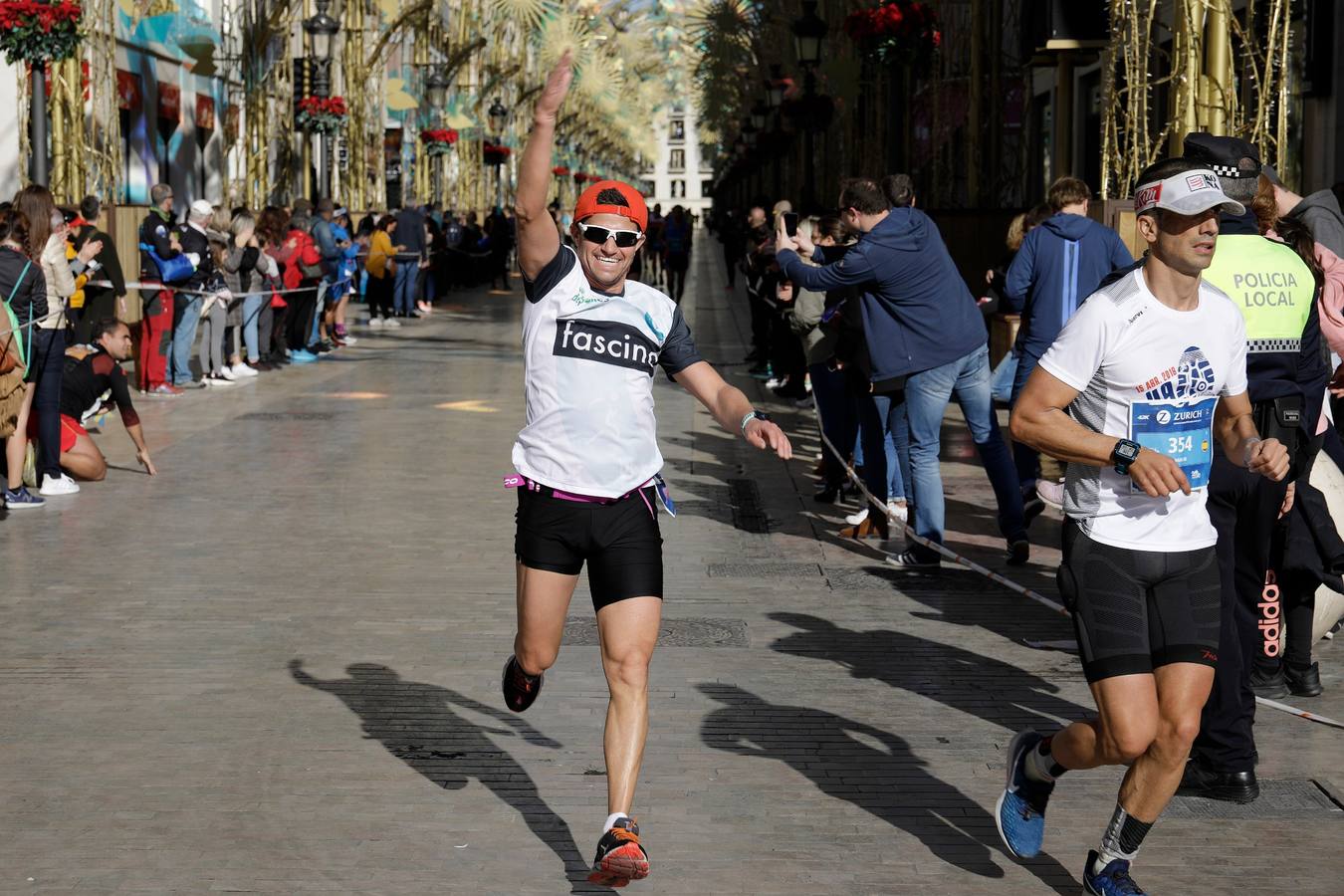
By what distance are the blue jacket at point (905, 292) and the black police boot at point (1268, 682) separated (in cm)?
302

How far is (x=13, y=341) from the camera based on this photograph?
11.0m

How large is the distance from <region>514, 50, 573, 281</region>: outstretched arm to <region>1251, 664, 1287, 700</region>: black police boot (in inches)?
135

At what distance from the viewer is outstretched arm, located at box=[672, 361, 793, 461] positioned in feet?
17.0

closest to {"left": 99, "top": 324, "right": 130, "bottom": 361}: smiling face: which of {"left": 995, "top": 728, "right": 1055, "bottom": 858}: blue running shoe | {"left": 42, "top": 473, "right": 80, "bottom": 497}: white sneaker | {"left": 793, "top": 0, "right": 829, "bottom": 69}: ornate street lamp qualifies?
{"left": 42, "top": 473, "right": 80, "bottom": 497}: white sneaker

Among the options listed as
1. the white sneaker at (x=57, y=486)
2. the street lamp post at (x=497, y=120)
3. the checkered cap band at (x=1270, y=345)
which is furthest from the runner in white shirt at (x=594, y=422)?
the street lamp post at (x=497, y=120)

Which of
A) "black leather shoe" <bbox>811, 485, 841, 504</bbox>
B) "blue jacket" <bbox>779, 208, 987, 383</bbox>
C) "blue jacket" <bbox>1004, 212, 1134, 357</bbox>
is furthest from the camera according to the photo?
"black leather shoe" <bbox>811, 485, 841, 504</bbox>

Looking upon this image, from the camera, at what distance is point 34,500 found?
471 inches

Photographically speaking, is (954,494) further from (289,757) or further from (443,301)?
(443,301)

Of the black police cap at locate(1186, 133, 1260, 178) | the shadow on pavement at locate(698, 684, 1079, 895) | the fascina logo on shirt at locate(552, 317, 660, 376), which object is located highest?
the black police cap at locate(1186, 133, 1260, 178)

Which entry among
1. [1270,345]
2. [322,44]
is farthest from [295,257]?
[1270,345]

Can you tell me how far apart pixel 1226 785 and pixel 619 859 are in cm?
208

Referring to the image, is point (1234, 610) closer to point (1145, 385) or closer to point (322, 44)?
point (1145, 385)

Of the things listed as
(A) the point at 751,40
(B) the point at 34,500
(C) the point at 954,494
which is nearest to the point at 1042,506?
(C) the point at 954,494

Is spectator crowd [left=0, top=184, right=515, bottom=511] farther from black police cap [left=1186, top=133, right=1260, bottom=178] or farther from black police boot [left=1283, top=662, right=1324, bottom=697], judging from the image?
black police cap [left=1186, top=133, right=1260, bottom=178]
